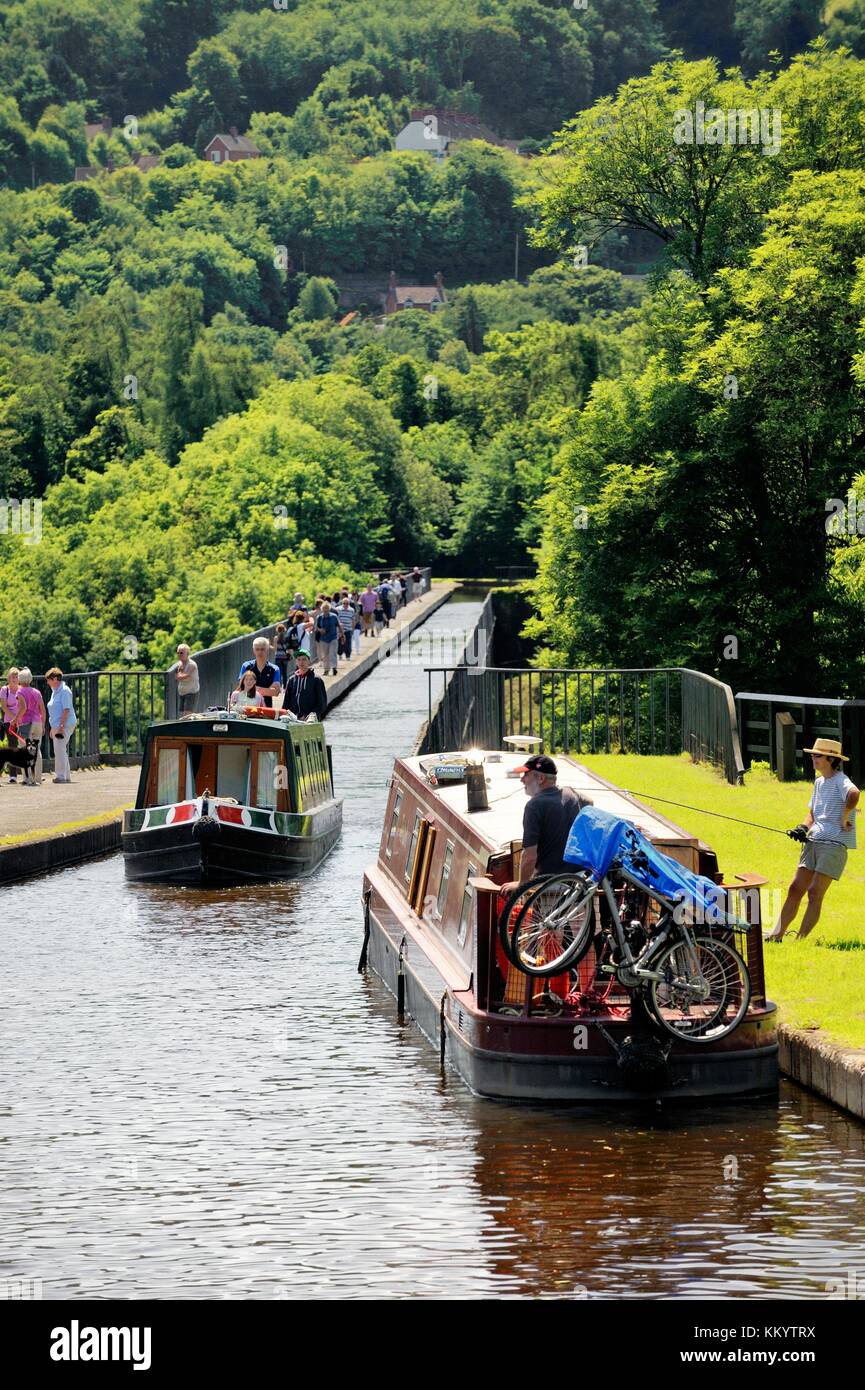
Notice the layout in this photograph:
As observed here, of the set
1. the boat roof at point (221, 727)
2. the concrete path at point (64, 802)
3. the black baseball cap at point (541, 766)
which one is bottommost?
the concrete path at point (64, 802)

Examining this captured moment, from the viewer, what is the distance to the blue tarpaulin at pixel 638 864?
12039 mm

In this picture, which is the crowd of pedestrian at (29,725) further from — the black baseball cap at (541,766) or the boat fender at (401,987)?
the black baseball cap at (541,766)

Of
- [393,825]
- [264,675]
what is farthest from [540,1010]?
[264,675]

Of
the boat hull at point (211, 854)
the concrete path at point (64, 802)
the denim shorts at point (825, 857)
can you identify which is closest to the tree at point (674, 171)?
the concrete path at point (64, 802)

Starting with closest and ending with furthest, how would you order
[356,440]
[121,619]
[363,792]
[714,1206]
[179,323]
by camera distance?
1. [714,1206]
2. [363,792]
3. [121,619]
4. [356,440]
5. [179,323]

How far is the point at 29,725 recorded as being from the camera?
27.0m

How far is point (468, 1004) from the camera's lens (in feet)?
41.7

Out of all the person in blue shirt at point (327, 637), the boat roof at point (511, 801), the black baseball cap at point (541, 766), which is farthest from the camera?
the person in blue shirt at point (327, 637)

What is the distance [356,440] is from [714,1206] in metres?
87.1

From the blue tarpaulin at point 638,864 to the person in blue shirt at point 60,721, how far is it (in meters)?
15.9

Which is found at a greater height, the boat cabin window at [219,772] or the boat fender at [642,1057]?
the boat cabin window at [219,772]
